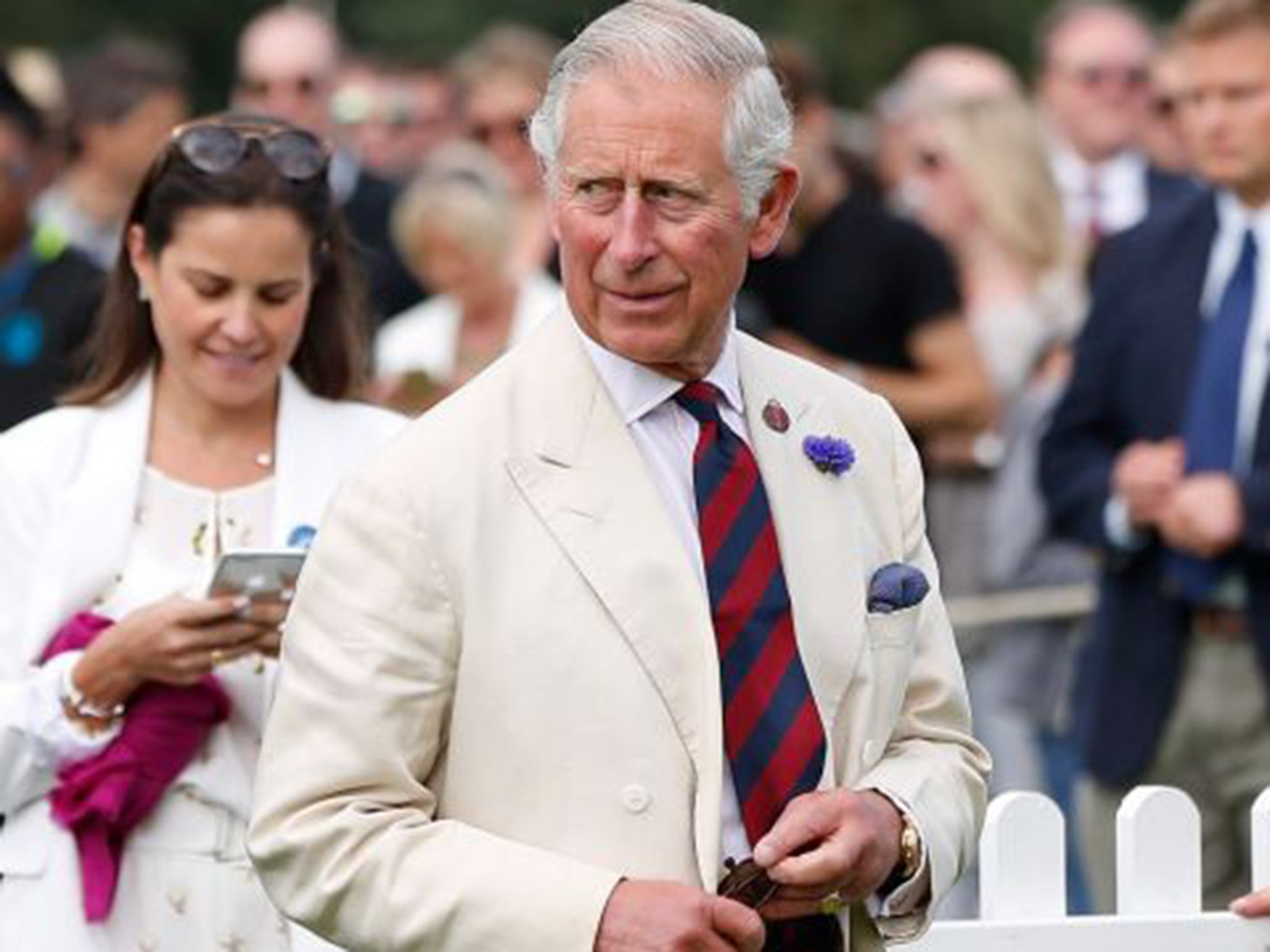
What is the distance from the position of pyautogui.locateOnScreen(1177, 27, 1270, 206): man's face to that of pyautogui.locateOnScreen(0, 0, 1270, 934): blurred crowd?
658 mm

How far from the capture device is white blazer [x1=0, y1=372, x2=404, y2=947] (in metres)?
5.73

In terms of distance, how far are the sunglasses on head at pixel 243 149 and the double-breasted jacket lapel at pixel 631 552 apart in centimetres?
162

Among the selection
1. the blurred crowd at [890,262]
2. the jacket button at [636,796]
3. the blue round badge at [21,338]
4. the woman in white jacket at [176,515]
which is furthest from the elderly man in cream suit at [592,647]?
the blurred crowd at [890,262]

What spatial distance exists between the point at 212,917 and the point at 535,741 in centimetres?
143

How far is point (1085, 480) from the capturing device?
8625 millimetres

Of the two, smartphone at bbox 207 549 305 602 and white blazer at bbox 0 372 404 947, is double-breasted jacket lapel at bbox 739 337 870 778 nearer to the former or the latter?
smartphone at bbox 207 549 305 602

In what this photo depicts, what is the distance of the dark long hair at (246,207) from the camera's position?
239 inches

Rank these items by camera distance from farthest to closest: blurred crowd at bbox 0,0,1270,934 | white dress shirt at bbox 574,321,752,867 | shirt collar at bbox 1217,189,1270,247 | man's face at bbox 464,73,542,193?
1. man's face at bbox 464,73,542,193
2. blurred crowd at bbox 0,0,1270,934
3. shirt collar at bbox 1217,189,1270,247
4. white dress shirt at bbox 574,321,752,867

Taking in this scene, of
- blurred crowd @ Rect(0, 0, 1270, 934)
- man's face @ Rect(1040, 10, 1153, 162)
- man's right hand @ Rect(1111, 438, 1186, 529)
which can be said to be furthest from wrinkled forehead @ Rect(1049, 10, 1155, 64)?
man's right hand @ Rect(1111, 438, 1186, 529)

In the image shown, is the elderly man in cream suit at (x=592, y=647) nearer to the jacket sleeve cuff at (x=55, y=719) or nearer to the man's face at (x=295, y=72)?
the jacket sleeve cuff at (x=55, y=719)

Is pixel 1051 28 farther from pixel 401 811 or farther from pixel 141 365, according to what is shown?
pixel 401 811

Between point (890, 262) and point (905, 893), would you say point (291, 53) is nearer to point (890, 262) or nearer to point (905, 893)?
point (890, 262)

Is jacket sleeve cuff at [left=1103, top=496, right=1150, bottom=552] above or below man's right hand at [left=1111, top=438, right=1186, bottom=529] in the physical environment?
below

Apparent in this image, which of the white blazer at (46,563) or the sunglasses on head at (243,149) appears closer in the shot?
the white blazer at (46,563)
